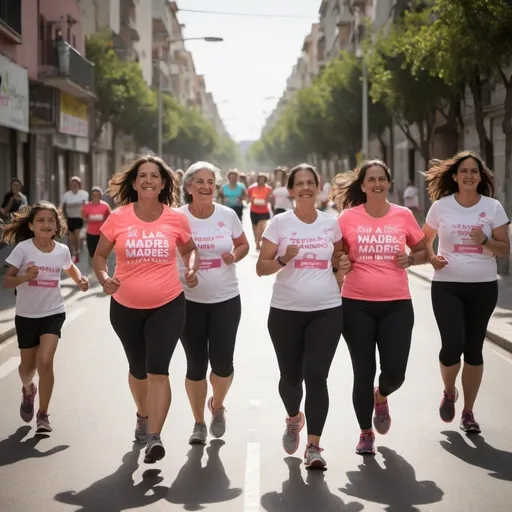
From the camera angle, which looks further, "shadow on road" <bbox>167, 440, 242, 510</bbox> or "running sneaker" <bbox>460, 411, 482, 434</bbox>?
"running sneaker" <bbox>460, 411, 482, 434</bbox>

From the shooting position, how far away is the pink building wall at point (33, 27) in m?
29.8

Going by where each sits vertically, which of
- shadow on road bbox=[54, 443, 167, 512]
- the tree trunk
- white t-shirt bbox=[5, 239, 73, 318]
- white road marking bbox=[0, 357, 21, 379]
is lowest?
white road marking bbox=[0, 357, 21, 379]

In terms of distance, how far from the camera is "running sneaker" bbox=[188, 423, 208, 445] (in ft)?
23.5

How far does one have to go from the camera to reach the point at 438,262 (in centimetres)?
737

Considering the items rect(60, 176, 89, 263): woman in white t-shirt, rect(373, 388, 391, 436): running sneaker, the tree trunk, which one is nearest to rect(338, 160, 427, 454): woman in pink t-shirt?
rect(373, 388, 391, 436): running sneaker

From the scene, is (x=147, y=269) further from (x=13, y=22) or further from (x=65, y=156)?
(x=65, y=156)

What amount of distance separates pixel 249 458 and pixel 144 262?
132cm

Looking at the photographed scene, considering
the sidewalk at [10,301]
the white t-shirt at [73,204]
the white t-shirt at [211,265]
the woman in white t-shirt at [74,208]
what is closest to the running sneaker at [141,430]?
the white t-shirt at [211,265]

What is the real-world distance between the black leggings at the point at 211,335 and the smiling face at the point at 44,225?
1.26 m

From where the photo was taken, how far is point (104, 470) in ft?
21.3

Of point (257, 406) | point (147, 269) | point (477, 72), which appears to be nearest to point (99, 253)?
point (147, 269)

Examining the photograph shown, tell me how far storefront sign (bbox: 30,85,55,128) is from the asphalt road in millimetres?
21688

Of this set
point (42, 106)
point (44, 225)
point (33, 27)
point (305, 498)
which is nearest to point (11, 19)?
point (42, 106)

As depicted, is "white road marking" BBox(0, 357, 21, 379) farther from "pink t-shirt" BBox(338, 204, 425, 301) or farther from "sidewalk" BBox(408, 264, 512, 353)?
"sidewalk" BBox(408, 264, 512, 353)
